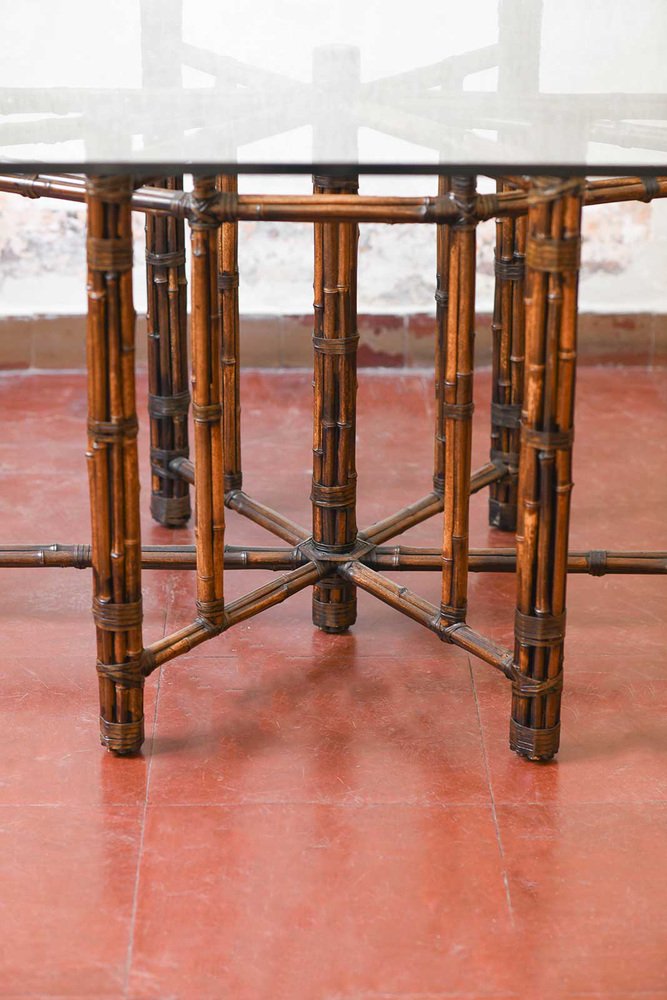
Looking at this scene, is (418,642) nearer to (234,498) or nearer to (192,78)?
(234,498)

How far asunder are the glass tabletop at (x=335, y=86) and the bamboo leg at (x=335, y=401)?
24cm

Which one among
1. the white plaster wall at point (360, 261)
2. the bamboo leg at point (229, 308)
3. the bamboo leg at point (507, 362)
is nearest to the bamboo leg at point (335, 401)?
the bamboo leg at point (229, 308)

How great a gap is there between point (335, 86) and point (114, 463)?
33.3 inches

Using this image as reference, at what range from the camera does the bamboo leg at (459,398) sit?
2.43 meters

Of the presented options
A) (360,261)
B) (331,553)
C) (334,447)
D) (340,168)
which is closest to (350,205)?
(340,168)

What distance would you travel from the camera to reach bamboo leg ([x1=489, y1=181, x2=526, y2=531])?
10.6ft

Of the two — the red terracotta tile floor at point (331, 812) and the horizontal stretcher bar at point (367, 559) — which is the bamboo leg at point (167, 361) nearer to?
the red terracotta tile floor at point (331, 812)

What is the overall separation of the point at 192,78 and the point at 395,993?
1.73 metres

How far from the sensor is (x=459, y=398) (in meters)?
2.53

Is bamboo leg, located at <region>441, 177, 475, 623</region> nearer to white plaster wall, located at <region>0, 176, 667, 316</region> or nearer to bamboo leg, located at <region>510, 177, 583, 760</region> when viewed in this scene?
bamboo leg, located at <region>510, 177, 583, 760</region>

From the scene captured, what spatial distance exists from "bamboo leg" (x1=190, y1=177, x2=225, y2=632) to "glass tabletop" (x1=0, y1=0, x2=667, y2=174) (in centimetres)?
17

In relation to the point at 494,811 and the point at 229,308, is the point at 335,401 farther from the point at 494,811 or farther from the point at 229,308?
the point at 494,811

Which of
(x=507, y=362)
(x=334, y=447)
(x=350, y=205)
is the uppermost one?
(x=350, y=205)

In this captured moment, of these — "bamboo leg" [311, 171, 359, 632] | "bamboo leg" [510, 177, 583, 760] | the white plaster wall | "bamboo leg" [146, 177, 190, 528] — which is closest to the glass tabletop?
"bamboo leg" [510, 177, 583, 760]
